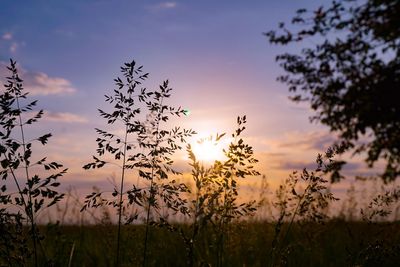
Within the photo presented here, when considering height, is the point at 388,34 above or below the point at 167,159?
above

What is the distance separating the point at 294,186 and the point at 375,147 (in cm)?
205

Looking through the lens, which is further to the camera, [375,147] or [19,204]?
[19,204]

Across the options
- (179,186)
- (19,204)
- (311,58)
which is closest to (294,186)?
(179,186)

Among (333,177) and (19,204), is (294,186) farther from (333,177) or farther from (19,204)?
(19,204)

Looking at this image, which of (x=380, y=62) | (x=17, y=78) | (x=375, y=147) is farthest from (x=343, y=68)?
(x=17, y=78)

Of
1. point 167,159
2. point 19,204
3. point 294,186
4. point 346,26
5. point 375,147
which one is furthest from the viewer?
point 294,186

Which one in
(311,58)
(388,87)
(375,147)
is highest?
(311,58)

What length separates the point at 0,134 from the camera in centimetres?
527

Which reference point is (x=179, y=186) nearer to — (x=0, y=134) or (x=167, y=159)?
(x=167, y=159)

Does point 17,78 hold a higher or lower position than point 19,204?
higher

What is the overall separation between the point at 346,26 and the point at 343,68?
0.36 metres

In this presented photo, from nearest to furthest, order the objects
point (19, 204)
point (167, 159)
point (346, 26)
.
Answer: point (346, 26) < point (19, 204) < point (167, 159)

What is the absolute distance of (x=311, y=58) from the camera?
449 cm

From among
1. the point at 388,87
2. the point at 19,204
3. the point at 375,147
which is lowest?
the point at 19,204
